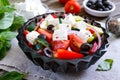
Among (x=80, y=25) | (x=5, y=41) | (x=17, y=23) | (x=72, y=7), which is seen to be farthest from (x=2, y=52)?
(x=72, y=7)

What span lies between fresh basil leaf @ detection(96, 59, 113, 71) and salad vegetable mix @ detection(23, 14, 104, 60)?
0.08 m

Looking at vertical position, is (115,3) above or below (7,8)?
below

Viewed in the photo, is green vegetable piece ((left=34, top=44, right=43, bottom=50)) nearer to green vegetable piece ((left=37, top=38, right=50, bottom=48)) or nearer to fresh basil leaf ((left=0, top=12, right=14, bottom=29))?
green vegetable piece ((left=37, top=38, right=50, bottom=48))

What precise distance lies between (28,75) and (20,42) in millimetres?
98

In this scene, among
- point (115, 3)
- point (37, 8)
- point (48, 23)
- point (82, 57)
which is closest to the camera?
point (82, 57)

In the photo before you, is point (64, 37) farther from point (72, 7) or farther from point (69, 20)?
point (72, 7)

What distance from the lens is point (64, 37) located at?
797mm

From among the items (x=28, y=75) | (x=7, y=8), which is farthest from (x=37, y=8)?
(x=28, y=75)

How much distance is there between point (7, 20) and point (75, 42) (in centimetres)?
26

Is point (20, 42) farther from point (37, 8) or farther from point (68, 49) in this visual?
point (37, 8)

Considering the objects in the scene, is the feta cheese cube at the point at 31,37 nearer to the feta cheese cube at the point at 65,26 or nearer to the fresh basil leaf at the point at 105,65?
the feta cheese cube at the point at 65,26

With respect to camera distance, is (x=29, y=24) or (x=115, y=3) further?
(x=115, y=3)

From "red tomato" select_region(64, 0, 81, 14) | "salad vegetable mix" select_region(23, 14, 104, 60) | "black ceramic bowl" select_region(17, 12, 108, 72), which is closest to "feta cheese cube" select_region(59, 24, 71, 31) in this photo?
"salad vegetable mix" select_region(23, 14, 104, 60)

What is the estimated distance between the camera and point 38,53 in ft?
2.52
